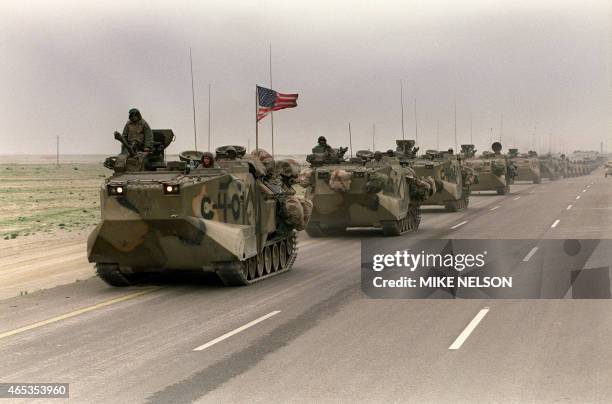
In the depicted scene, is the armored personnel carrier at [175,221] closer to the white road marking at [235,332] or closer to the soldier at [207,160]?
the soldier at [207,160]

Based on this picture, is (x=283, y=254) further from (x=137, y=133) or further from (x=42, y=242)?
(x=42, y=242)

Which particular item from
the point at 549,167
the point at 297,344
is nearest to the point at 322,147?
the point at 297,344

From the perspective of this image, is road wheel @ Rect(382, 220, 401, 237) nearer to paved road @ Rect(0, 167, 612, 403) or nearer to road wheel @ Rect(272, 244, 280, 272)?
road wheel @ Rect(272, 244, 280, 272)

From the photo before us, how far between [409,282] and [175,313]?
4.93 m

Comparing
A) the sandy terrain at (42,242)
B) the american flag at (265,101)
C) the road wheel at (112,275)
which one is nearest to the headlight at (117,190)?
the road wheel at (112,275)

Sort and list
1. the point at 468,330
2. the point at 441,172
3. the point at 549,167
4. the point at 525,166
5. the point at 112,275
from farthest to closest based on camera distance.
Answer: the point at 549,167 → the point at 525,166 → the point at 441,172 → the point at 112,275 → the point at 468,330

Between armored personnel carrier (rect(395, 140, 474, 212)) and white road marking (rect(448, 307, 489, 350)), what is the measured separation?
24231mm

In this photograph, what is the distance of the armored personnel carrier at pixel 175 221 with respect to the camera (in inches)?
620

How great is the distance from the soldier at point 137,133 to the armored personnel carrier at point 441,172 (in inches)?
805

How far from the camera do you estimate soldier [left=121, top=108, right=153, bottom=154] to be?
1781cm

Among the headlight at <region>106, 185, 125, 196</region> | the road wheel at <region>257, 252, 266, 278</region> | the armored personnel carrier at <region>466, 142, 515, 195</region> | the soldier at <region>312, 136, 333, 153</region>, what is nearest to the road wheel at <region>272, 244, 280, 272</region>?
the road wheel at <region>257, 252, 266, 278</region>

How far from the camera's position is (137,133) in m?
18.0

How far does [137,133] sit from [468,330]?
8634mm

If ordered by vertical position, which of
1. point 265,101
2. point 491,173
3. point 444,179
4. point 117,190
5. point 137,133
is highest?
point 265,101
